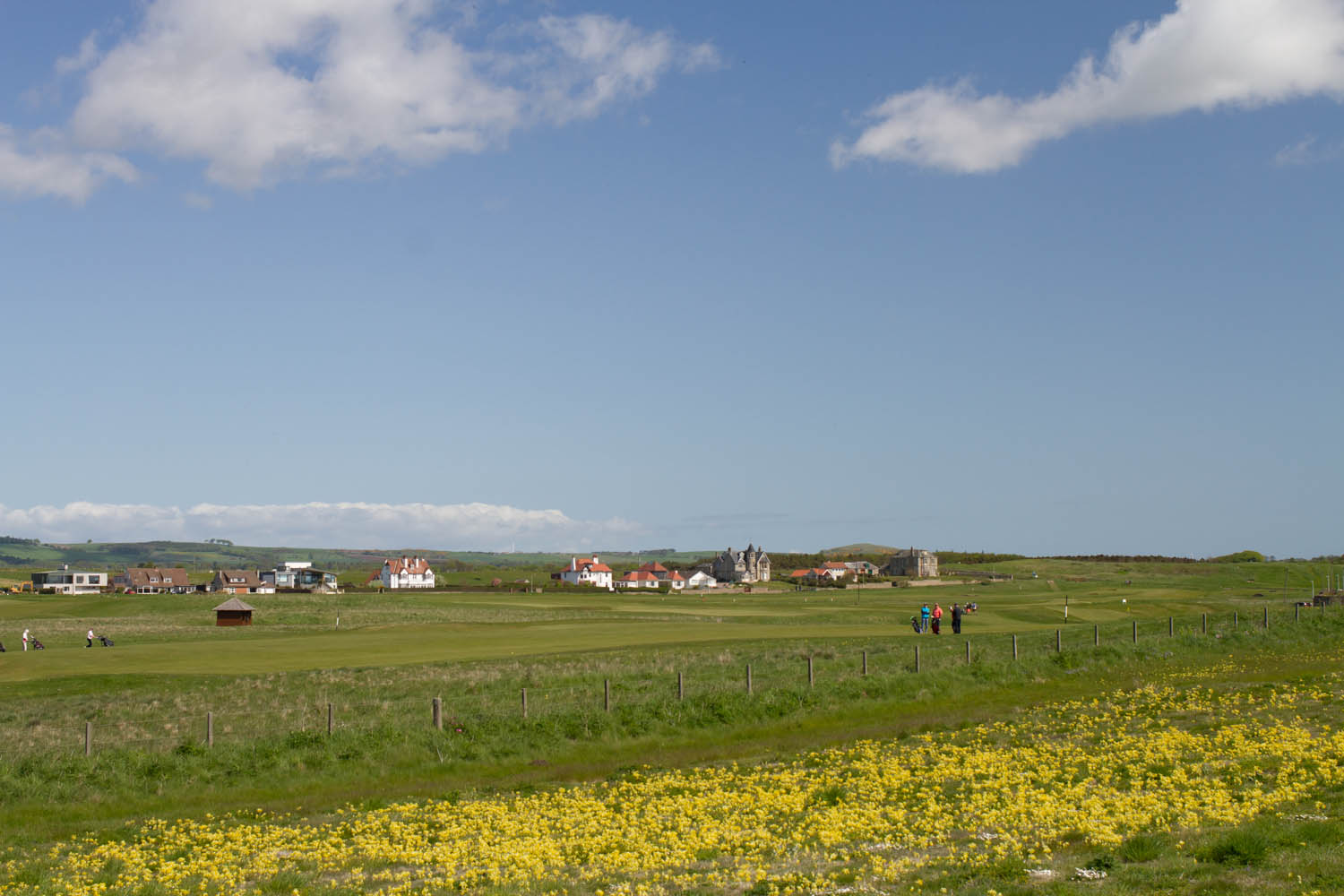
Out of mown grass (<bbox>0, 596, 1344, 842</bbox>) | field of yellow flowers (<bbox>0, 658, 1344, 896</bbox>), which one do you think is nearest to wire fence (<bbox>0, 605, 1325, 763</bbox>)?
mown grass (<bbox>0, 596, 1344, 842</bbox>)

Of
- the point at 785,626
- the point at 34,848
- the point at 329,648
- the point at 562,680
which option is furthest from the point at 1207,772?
the point at 785,626

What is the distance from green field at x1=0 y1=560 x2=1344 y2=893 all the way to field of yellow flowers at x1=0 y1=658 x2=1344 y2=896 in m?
2.39

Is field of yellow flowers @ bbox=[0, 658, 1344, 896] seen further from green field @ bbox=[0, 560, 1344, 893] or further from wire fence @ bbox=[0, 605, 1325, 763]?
wire fence @ bbox=[0, 605, 1325, 763]

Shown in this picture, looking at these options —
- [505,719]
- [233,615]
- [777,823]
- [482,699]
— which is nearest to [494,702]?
[482,699]

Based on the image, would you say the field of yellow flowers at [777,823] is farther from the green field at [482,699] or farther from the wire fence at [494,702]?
the wire fence at [494,702]

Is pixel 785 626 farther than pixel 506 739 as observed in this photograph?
Yes

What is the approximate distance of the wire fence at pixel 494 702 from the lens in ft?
108

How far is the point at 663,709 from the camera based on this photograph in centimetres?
3500

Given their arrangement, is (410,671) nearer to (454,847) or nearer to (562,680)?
(562,680)

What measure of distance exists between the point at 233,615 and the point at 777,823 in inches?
3611

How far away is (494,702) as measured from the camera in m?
38.0

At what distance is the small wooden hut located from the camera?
99.4 m

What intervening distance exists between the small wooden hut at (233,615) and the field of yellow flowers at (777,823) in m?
81.2

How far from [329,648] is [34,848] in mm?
45356
